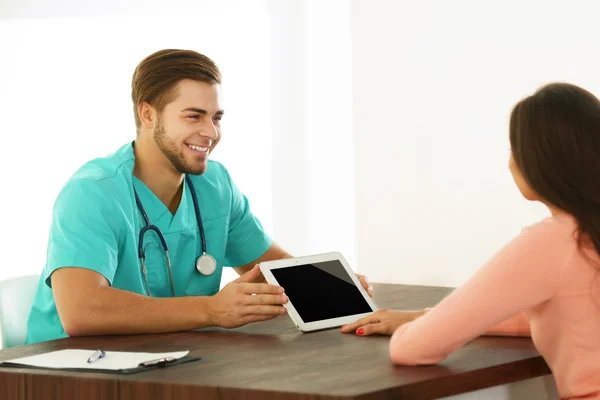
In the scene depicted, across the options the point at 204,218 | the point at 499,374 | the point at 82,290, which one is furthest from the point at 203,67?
the point at 499,374

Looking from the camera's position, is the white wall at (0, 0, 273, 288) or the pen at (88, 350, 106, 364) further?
the white wall at (0, 0, 273, 288)

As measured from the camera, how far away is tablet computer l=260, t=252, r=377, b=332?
175 centimetres

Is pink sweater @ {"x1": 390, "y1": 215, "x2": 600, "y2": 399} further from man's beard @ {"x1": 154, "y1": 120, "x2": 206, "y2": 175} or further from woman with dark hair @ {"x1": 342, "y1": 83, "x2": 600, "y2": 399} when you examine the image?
man's beard @ {"x1": 154, "y1": 120, "x2": 206, "y2": 175}

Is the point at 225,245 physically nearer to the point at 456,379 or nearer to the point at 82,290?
the point at 82,290

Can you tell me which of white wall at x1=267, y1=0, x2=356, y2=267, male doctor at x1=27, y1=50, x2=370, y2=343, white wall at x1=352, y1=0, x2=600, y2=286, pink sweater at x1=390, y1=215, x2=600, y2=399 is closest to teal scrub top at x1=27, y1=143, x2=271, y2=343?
male doctor at x1=27, y1=50, x2=370, y2=343

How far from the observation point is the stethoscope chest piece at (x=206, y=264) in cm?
212

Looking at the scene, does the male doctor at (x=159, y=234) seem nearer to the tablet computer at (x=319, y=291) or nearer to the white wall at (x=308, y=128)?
the tablet computer at (x=319, y=291)

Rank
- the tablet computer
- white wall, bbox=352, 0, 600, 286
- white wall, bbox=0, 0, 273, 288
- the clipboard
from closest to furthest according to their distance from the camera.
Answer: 1. the clipboard
2. the tablet computer
3. white wall, bbox=352, 0, 600, 286
4. white wall, bbox=0, 0, 273, 288

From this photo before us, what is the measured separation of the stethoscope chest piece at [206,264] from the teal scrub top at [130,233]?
0.10 feet

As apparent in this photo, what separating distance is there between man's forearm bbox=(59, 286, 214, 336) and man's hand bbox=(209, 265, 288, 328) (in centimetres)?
3

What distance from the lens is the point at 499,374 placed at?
1356mm

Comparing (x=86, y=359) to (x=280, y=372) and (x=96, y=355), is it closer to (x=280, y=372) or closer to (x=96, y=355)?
(x=96, y=355)

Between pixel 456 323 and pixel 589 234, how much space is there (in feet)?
0.79

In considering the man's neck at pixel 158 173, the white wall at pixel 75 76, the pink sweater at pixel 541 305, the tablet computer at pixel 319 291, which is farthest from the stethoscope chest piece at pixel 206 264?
the white wall at pixel 75 76
